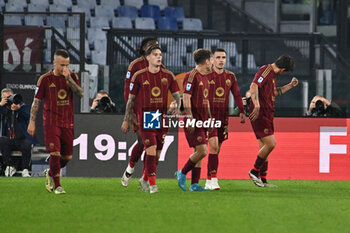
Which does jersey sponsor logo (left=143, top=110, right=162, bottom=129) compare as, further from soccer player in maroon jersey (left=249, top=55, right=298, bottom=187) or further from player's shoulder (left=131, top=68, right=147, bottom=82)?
soccer player in maroon jersey (left=249, top=55, right=298, bottom=187)

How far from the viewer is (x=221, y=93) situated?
11992 millimetres

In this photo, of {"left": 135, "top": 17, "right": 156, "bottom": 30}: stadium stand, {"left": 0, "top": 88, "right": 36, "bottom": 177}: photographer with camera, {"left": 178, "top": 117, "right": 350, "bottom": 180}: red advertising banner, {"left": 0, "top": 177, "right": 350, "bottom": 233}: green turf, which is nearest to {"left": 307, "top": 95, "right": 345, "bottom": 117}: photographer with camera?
{"left": 178, "top": 117, "right": 350, "bottom": 180}: red advertising banner

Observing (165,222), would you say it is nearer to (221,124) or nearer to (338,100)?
(221,124)

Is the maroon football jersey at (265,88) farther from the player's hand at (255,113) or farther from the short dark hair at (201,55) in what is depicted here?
the short dark hair at (201,55)

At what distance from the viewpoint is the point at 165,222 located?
26.1ft

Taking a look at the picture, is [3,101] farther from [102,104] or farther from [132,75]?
[132,75]

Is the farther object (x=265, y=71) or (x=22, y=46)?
(x=22, y=46)

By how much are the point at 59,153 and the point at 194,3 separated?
1449 centimetres

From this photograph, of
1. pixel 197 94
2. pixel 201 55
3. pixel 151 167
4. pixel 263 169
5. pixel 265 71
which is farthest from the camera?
pixel 263 169

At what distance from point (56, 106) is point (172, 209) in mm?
2558

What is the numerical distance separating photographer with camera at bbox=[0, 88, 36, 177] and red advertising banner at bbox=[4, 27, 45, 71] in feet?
3.08

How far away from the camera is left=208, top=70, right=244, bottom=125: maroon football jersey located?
1192cm

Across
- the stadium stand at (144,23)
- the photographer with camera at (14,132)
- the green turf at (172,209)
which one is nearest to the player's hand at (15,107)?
the photographer with camera at (14,132)

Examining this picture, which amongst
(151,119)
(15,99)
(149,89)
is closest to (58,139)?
(151,119)
